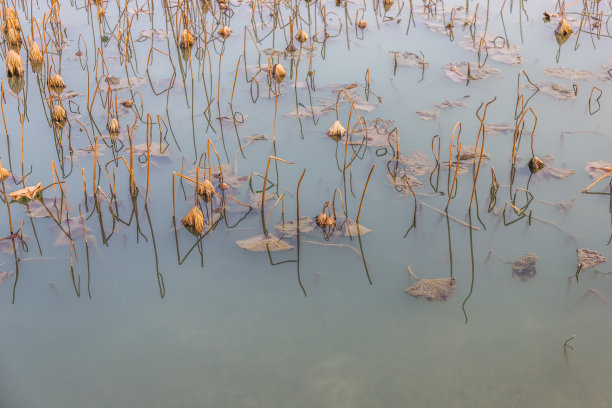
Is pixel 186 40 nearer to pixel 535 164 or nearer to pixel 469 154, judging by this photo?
pixel 469 154

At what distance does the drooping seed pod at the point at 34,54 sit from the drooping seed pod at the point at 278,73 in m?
1.17

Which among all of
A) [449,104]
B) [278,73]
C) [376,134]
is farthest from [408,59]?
[376,134]

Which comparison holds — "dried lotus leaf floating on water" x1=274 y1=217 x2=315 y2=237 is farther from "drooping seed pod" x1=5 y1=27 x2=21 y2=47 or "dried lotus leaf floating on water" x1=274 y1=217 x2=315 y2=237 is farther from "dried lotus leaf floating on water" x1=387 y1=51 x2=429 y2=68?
"drooping seed pod" x1=5 y1=27 x2=21 y2=47

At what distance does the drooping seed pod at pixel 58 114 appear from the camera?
238cm

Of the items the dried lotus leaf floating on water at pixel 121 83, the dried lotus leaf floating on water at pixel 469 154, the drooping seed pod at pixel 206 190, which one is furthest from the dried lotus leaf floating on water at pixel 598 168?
the dried lotus leaf floating on water at pixel 121 83

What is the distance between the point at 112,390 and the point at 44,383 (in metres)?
0.17

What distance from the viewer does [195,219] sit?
1.78 meters

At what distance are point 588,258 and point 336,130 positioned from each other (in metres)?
0.97

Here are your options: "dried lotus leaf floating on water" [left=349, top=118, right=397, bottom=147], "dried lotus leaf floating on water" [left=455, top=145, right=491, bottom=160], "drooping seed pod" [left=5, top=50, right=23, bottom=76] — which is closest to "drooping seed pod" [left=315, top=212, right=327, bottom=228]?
"dried lotus leaf floating on water" [left=349, top=118, right=397, bottom=147]

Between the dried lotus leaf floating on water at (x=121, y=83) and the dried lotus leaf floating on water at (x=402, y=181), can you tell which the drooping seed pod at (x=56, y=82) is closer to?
the dried lotus leaf floating on water at (x=121, y=83)

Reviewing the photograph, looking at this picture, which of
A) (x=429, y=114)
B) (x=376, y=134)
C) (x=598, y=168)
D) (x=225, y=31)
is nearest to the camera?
(x=598, y=168)

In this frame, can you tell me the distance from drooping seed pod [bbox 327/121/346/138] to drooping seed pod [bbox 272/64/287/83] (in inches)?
20.6

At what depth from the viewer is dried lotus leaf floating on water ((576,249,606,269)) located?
65.0 inches

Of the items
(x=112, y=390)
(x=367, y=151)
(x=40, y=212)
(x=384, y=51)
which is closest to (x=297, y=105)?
(x=367, y=151)
